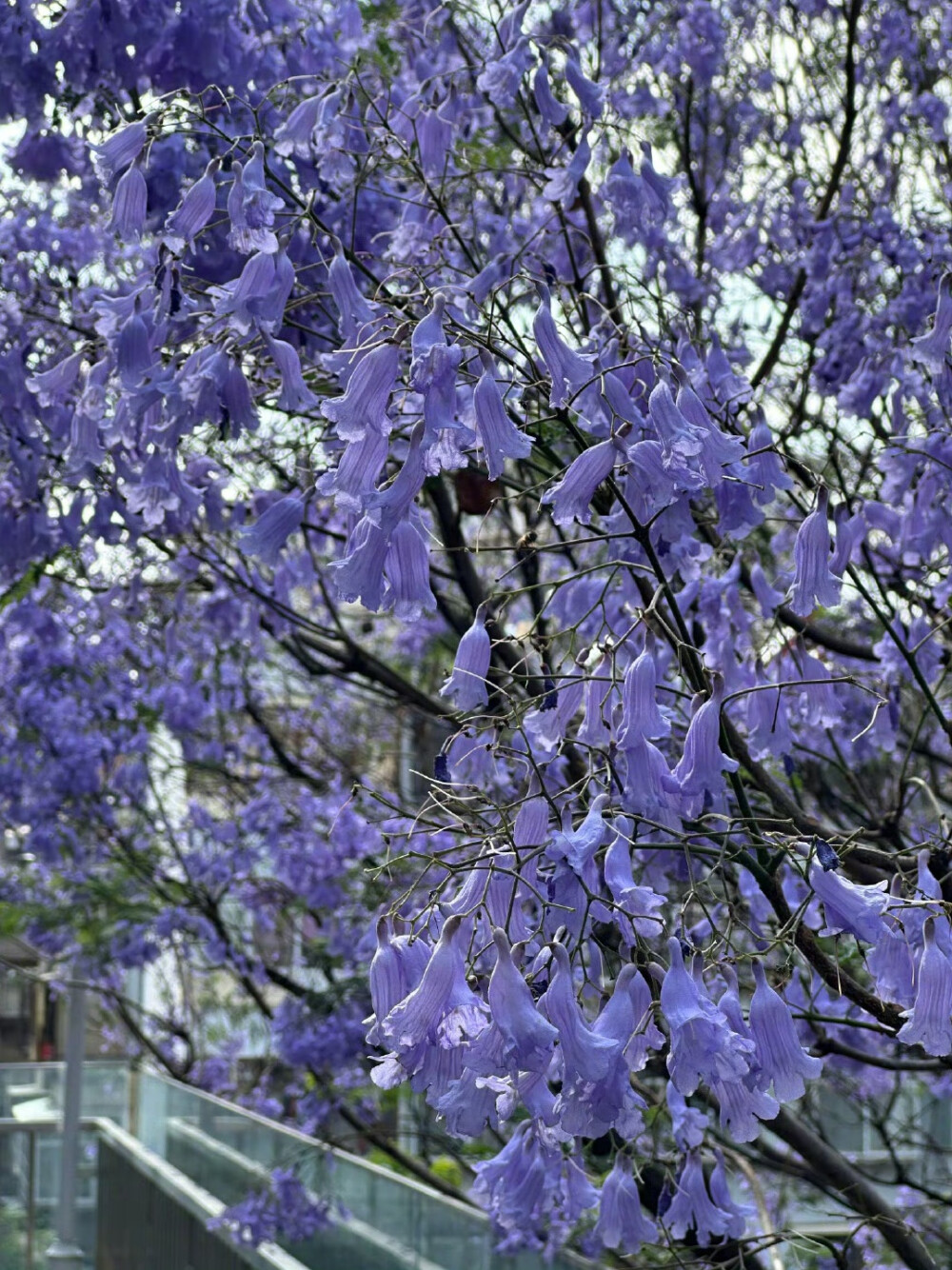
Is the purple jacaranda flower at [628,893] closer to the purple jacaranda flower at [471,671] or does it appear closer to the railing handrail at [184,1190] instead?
the purple jacaranda flower at [471,671]

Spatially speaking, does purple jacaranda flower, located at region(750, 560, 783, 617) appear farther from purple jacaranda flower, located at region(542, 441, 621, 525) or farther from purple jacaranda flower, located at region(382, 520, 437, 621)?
purple jacaranda flower, located at region(382, 520, 437, 621)

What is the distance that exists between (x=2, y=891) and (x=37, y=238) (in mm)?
6168

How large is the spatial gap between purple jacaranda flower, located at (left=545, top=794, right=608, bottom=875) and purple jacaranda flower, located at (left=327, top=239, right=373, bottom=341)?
0.83 m

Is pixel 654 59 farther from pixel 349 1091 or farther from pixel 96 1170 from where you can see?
pixel 96 1170

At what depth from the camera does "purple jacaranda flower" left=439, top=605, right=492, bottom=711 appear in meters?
1.90

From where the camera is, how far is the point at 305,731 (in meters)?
10.5

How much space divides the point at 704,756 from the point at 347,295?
34.0 inches

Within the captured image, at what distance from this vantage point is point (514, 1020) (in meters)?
1.48

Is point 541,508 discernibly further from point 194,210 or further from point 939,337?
point 939,337

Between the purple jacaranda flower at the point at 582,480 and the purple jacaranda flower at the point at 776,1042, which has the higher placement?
the purple jacaranda flower at the point at 582,480

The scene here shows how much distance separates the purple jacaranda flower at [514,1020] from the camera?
1.47 m

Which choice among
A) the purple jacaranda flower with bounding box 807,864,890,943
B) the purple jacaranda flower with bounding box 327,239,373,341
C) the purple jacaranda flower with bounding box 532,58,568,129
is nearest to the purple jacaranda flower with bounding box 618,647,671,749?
the purple jacaranda flower with bounding box 807,864,890,943

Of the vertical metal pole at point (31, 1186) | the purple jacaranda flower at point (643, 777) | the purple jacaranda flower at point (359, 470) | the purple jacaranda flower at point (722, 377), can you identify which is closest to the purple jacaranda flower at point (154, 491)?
the purple jacaranda flower at point (722, 377)

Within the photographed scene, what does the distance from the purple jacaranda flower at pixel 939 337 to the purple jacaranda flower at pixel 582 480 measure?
86 cm
